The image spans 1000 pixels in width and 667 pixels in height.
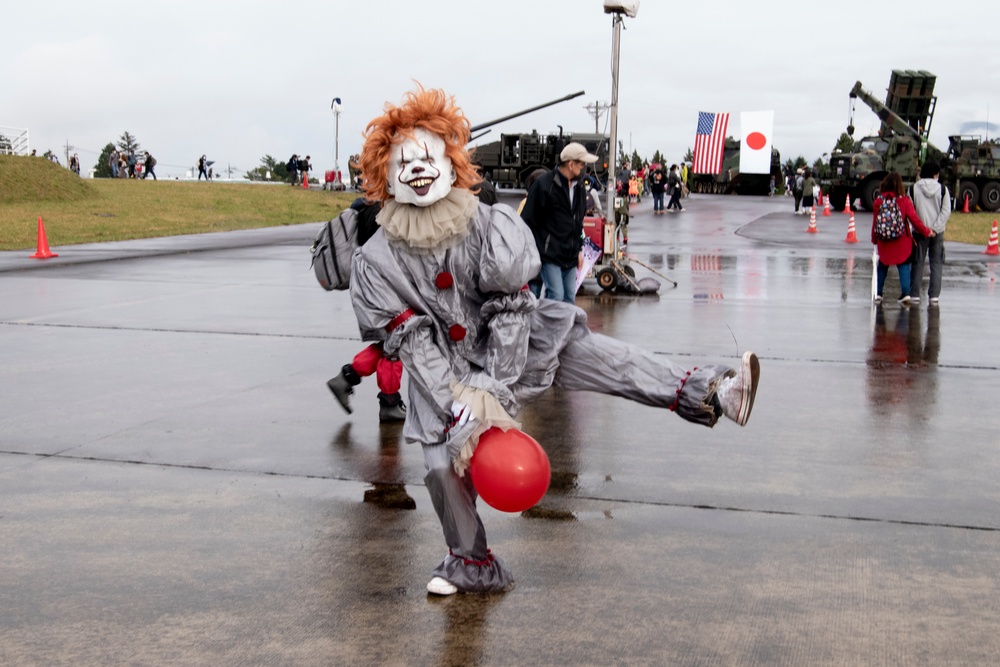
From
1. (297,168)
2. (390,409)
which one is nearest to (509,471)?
(390,409)

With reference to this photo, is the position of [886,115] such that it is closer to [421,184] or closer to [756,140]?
[756,140]

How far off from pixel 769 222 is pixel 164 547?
27.3 m

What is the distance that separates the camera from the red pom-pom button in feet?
13.1

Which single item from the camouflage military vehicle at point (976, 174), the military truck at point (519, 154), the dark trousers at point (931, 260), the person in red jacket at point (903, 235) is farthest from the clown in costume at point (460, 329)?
the military truck at point (519, 154)

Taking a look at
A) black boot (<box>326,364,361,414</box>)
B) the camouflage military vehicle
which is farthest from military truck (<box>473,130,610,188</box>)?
black boot (<box>326,364,361,414</box>)

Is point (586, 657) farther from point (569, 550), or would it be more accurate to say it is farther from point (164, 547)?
point (164, 547)

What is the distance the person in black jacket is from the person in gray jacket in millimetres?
4164

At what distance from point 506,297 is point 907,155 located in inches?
1318

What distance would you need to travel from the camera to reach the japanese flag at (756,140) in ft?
130

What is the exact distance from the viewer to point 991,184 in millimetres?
36156

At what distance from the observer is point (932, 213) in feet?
39.2

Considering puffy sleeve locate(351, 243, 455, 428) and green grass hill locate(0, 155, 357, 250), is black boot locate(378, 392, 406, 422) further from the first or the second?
green grass hill locate(0, 155, 357, 250)

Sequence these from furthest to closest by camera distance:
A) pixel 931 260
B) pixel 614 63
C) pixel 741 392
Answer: pixel 614 63 → pixel 931 260 → pixel 741 392

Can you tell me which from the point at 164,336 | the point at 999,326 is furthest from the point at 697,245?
the point at 164,336
